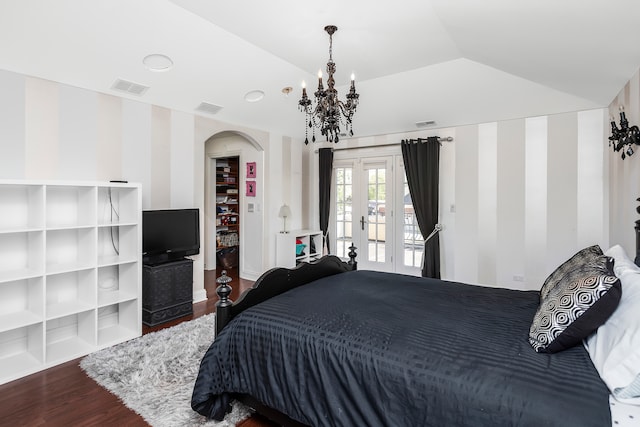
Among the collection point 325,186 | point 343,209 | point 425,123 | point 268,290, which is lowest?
point 268,290

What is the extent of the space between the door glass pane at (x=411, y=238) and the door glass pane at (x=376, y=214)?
0.36 meters

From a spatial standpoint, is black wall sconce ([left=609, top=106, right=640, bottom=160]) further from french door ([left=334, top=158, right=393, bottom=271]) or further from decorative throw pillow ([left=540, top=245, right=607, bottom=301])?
french door ([left=334, top=158, right=393, bottom=271])

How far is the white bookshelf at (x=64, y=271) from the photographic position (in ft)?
8.88

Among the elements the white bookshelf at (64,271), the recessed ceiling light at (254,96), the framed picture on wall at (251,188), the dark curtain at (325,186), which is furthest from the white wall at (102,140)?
the dark curtain at (325,186)

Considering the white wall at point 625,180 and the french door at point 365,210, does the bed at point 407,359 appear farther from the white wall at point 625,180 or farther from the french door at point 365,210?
the french door at point 365,210

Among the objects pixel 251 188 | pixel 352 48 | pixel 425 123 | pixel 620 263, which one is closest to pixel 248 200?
pixel 251 188

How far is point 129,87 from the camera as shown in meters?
3.39

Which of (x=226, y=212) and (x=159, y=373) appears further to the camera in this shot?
(x=226, y=212)

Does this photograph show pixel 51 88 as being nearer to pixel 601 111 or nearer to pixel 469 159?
pixel 469 159

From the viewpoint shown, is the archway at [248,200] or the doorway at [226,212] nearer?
the archway at [248,200]

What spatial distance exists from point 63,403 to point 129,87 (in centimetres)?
277

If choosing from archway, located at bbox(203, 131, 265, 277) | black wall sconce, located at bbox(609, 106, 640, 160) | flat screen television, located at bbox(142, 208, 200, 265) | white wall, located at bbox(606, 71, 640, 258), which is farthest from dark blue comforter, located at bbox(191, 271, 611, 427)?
archway, located at bbox(203, 131, 265, 277)

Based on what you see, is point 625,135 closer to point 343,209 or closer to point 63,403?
point 343,209

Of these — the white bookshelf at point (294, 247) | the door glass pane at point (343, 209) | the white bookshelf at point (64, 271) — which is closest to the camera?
the white bookshelf at point (64, 271)
